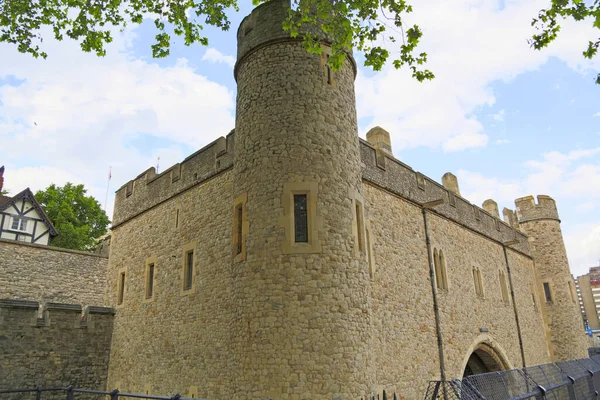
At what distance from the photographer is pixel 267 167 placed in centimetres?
851

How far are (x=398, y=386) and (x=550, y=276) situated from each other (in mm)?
13681

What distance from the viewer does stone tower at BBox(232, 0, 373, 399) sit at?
23.8 ft

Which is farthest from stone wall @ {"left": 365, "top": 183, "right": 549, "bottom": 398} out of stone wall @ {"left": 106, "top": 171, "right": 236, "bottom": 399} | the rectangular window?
the rectangular window

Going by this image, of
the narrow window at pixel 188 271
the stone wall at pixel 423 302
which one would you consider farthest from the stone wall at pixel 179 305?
the stone wall at pixel 423 302

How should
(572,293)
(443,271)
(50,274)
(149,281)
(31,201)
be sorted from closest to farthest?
(149,281)
(443,271)
(50,274)
(572,293)
(31,201)

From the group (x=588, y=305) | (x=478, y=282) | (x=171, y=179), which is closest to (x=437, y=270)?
(x=478, y=282)

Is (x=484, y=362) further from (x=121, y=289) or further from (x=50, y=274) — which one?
(x=50, y=274)

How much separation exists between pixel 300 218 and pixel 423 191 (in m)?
6.88

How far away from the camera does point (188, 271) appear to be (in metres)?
11.7

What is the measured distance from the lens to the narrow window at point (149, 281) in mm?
12812

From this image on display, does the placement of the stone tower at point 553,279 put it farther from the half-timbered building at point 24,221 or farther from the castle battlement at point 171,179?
the half-timbered building at point 24,221

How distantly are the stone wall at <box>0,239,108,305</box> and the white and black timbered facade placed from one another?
9431mm

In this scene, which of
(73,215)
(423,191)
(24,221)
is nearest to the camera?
(423,191)

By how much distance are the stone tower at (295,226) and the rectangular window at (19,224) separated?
1832cm
